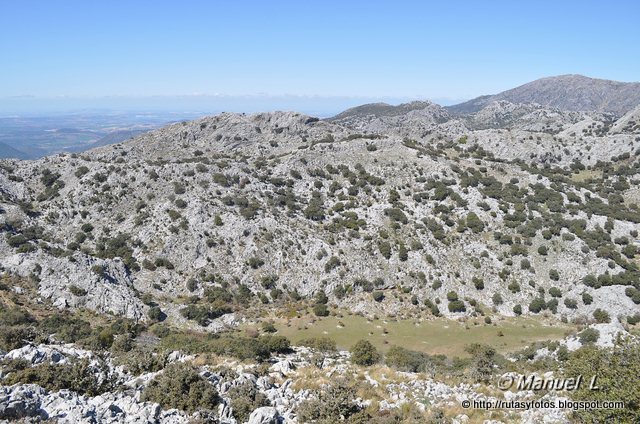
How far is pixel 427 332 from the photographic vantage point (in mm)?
47406

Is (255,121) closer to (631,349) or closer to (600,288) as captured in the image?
(600,288)

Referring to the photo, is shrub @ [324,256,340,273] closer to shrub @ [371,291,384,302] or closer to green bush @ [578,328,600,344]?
shrub @ [371,291,384,302]

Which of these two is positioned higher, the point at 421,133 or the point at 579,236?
the point at 421,133

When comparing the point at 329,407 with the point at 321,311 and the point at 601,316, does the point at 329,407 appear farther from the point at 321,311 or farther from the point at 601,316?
the point at 601,316

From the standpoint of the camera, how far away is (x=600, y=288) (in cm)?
5291

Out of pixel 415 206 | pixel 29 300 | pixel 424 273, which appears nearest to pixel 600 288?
pixel 424 273

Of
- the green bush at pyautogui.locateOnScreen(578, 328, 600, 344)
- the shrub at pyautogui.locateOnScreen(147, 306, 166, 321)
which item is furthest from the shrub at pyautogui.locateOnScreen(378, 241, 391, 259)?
the shrub at pyautogui.locateOnScreen(147, 306, 166, 321)

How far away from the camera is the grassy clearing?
43.5m

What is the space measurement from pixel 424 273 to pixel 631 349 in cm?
3929

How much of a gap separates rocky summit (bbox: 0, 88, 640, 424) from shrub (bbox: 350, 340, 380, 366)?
Result: 0.22 meters

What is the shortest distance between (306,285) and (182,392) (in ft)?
124

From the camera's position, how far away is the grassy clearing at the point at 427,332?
4353 centimetres

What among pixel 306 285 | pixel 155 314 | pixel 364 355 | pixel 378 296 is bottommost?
pixel 155 314

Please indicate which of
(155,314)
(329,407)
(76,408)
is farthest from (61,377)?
(155,314)
